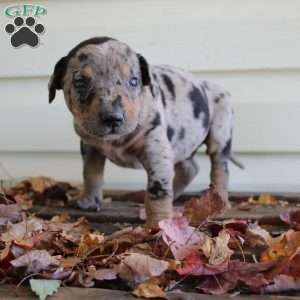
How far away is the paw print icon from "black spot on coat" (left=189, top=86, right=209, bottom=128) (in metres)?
1.07

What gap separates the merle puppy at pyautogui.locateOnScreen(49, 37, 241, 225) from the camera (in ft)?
7.80

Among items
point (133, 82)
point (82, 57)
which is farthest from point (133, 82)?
point (82, 57)

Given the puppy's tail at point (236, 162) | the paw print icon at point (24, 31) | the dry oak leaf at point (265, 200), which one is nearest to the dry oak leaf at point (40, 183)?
the paw print icon at point (24, 31)

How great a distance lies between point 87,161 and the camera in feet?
9.87

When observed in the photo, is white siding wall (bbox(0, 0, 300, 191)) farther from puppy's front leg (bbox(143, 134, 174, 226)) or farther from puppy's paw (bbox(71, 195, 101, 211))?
puppy's front leg (bbox(143, 134, 174, 226))

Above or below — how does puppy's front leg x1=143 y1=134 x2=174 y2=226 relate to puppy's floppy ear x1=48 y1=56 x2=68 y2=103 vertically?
below

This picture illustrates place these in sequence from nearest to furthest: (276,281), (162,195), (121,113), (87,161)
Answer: (276,281) → (121,113) → (162,195) → (87,161)

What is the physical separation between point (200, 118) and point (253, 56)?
2.48ft

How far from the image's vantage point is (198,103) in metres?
3.01

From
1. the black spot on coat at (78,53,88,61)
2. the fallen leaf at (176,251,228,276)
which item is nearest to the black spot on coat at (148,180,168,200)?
the black spot on coat at (78,53,88,61)

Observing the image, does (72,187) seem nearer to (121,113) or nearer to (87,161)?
(87,161)

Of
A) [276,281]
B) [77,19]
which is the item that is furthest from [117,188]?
[276,281]

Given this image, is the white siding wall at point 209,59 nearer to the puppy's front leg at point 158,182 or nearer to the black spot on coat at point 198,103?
the black spot on coat at point 198,103

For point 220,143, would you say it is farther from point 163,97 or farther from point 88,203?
point 88,203
